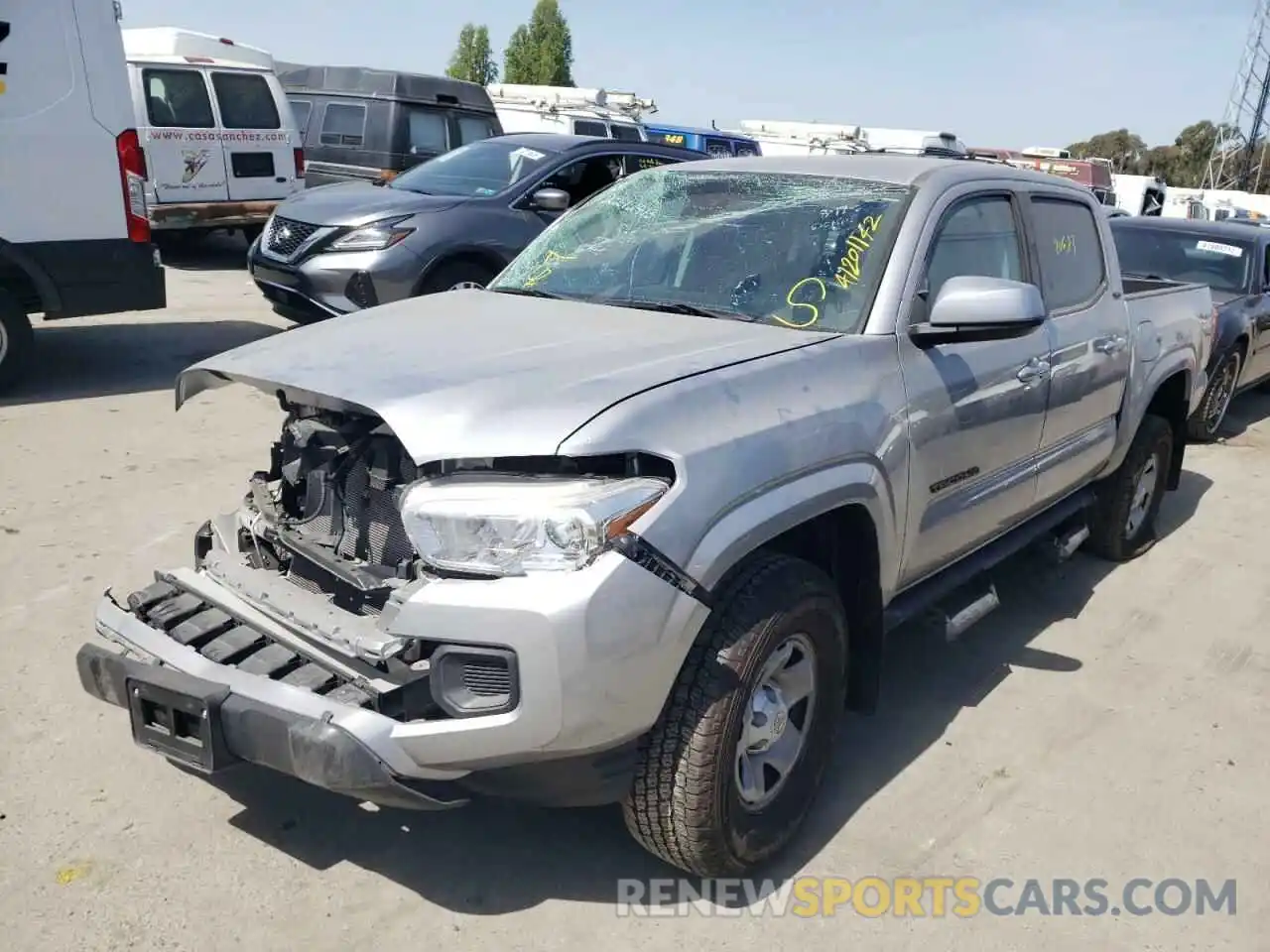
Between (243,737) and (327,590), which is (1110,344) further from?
(243,737)

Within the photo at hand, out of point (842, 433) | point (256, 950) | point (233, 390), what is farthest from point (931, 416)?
point (233, 390)

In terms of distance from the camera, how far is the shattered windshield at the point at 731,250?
3.49m

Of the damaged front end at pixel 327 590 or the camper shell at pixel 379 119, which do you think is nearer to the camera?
the damaged front end at pixel 327 590

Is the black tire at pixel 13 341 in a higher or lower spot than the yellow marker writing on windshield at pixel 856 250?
lower

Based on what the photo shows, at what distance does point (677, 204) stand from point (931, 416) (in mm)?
1273

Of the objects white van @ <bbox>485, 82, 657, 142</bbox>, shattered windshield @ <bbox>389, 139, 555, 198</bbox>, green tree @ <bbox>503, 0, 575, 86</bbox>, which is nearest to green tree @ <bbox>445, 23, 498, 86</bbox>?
green tree @ <bbox>503, 0, 575, 86</bbox>

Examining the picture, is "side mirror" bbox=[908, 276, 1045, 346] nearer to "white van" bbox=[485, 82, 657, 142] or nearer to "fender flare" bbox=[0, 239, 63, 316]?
"fender flare" bbox=[0, 239, 63, 316]

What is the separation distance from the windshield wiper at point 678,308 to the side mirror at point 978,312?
0.53 meters

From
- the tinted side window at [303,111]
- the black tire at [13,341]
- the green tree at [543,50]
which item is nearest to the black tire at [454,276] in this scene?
the black tire at [13,341]

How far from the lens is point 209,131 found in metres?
12.0

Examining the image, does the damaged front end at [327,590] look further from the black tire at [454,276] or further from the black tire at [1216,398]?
the black tire at [1216,398]

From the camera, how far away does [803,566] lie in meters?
2.94

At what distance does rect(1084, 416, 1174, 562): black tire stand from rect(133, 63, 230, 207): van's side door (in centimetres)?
1008

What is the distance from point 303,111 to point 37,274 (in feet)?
29.4
